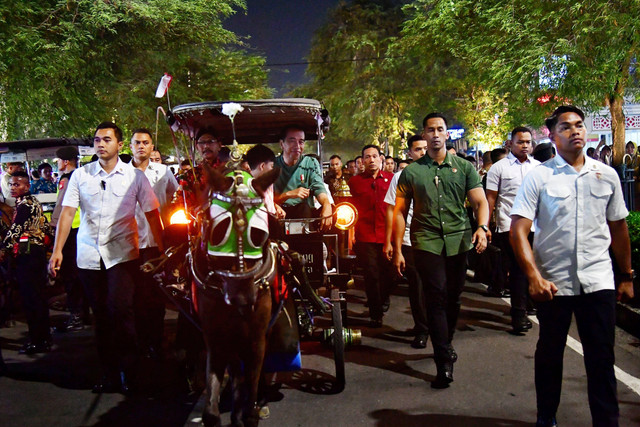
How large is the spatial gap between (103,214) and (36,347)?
7.80ft

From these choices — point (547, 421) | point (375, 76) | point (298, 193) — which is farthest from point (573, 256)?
point (375, 76)

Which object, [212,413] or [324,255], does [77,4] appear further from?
[212,413]

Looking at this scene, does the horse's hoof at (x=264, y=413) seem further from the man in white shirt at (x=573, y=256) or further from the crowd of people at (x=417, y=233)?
the man in white shirt at (x=573, y=256)

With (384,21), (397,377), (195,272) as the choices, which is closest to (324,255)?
(397,377)

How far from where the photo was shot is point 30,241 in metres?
6.92

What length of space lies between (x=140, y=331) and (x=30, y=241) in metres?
1.62

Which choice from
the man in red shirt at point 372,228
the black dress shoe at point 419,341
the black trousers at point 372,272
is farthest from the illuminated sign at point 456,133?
the black dress shoe at point 419,341

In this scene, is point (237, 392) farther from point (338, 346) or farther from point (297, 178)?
point (297, 178)

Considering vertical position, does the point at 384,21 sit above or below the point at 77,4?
above

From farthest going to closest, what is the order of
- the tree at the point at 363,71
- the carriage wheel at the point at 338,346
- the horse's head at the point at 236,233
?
the tree at the point at 363,71 → the carriage wheel at the point at 338,346 → the horse's head at the point at 236,233

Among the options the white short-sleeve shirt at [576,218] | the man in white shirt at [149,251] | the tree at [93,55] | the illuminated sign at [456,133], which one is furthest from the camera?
the illuminated sign at [456,133]

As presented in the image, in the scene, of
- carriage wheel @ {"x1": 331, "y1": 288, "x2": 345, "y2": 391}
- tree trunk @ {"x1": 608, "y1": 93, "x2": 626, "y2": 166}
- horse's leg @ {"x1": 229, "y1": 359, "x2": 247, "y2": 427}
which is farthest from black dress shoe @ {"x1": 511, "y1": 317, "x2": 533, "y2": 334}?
tree trunk @ {"x1": 608, "y1": 93, "x2": 626, "y2": 166}

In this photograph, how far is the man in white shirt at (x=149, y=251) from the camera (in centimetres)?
636

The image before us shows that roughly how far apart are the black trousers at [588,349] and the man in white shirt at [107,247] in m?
3.43
